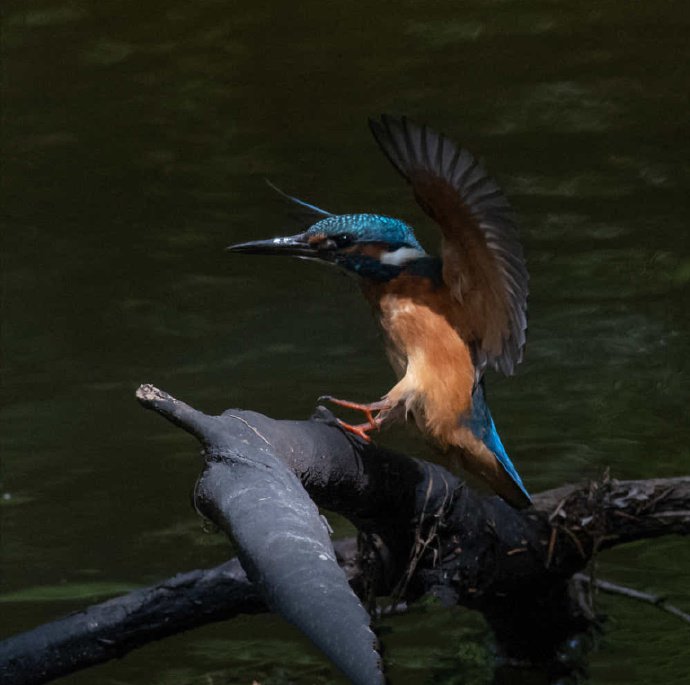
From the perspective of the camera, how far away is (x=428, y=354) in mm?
2668

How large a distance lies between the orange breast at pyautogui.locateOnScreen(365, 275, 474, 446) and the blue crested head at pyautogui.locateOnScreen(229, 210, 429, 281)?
0.16 ft

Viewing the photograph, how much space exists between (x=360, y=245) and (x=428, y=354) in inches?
11.5

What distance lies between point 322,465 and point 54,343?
73.0 inches

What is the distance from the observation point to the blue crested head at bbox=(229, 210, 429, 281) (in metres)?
2.70

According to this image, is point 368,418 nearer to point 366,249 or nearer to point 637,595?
point 366,249

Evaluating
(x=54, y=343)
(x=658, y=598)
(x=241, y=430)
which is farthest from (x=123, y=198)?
(x=658, y=598)

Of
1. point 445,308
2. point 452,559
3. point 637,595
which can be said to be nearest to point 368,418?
point 445,308

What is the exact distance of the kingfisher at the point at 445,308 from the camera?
254 cm

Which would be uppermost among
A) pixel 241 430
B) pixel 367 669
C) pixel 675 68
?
pixel 675 68

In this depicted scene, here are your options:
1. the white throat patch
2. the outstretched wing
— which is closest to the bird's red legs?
the white throat patch

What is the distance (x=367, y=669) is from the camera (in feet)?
3.83

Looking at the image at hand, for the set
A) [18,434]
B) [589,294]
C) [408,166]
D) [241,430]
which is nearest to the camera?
[241,430]

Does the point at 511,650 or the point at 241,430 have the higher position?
the point at 241,430

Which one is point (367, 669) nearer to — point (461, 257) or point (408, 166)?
point (408, 166)
